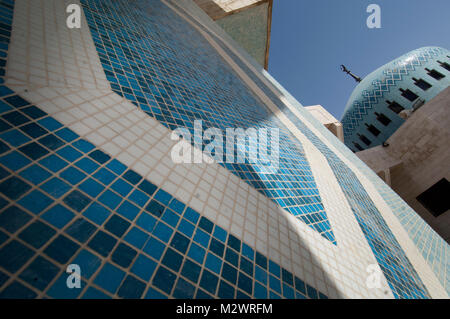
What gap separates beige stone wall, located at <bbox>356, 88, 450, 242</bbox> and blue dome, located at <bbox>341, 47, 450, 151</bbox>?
838cm

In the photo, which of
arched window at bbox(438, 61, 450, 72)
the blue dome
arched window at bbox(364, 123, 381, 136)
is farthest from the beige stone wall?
arched window at bbox(438, 61, 450, 72)

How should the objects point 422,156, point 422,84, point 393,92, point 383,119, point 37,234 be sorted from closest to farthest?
point 37,234 < point 422,156 < point 422,84 < point 393,92 < point 383,119

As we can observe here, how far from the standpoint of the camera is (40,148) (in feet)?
3.29

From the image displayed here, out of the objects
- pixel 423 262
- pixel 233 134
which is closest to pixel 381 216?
pixel 423 262

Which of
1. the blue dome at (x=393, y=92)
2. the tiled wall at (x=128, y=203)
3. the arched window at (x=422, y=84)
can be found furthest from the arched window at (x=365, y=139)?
the tiled wall at (x=128, y=203)

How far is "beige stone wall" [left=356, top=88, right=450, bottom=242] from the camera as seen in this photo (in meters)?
8.82

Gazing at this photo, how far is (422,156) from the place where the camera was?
30.4 ft

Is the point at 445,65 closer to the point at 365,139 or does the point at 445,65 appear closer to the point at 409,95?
the point at 409,95

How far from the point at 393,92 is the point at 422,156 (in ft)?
40.6

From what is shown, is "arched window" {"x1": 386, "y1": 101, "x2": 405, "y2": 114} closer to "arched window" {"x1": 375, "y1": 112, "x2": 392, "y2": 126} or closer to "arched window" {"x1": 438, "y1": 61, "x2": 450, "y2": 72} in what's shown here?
"arched window" {"x1": 375, "y1": 112, "x2": 392, "y2": 126}

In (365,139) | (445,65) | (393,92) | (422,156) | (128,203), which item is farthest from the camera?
(365,139)

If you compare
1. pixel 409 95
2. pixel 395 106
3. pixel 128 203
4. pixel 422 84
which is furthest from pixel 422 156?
pixel 128 203
